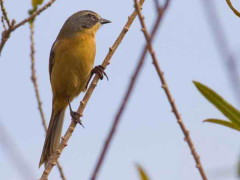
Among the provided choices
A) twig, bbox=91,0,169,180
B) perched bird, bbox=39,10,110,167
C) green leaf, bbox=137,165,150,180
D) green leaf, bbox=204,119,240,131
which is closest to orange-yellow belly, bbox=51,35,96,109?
perched bird, bbox=39,10,110,167

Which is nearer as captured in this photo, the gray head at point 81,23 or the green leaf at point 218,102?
the green leaf at point 218,102

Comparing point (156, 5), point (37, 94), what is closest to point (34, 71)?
point (37, 94)

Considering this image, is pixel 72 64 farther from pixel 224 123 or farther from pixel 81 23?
pixel 224 123

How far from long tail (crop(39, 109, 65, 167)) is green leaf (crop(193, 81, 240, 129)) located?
10.7 ft

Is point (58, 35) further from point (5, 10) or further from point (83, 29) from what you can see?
point (5, 10)

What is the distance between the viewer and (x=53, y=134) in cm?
577

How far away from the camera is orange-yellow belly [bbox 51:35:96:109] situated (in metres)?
5.55

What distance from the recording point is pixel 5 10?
300 centimetres

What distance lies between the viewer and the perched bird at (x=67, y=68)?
18.2 feet

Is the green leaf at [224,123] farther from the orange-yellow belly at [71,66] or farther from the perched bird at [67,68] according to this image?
the orange-yellow belly at [71,66]

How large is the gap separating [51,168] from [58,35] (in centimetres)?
377

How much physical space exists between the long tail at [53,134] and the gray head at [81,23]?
41.3 inches

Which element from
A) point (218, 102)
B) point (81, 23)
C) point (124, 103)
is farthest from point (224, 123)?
point (81, 23)

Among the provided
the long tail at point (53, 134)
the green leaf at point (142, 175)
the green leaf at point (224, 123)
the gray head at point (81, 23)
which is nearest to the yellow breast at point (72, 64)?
the gray head at point (81, 23)
